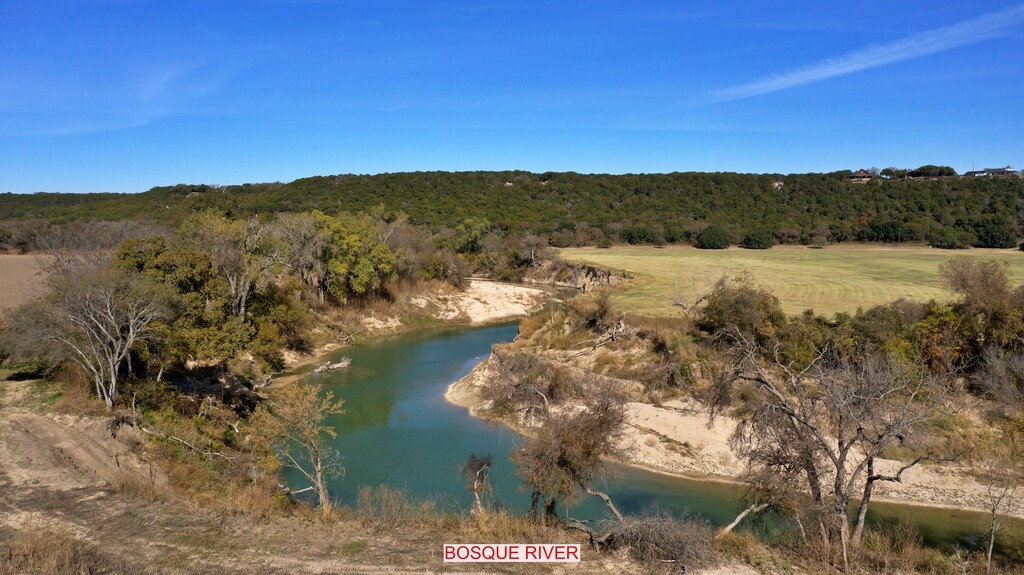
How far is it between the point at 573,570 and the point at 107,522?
11.6m

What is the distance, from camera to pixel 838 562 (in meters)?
12.8

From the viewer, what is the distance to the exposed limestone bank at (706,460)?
64.9 ft

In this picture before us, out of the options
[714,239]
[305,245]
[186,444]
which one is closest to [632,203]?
[714,239]

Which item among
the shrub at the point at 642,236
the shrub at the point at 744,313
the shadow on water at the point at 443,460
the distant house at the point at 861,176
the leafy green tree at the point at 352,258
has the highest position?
the distant house at the point at 861,176

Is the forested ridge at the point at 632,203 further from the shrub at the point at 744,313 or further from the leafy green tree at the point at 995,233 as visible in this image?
the shrub at the point at 744,313

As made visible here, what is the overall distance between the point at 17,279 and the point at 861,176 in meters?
126

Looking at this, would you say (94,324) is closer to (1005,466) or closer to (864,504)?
(864,504)

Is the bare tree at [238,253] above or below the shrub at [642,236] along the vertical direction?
below

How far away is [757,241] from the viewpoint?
245 feet

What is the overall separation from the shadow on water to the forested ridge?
34341 mm

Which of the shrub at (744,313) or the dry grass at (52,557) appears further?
the shrub at (744,313)

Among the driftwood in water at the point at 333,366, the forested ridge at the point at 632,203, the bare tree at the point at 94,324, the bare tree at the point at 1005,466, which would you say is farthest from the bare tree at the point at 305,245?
the bare tree at the point at 1005,466

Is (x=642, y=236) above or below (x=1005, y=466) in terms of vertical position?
above

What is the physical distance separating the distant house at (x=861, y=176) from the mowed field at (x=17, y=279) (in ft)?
388
